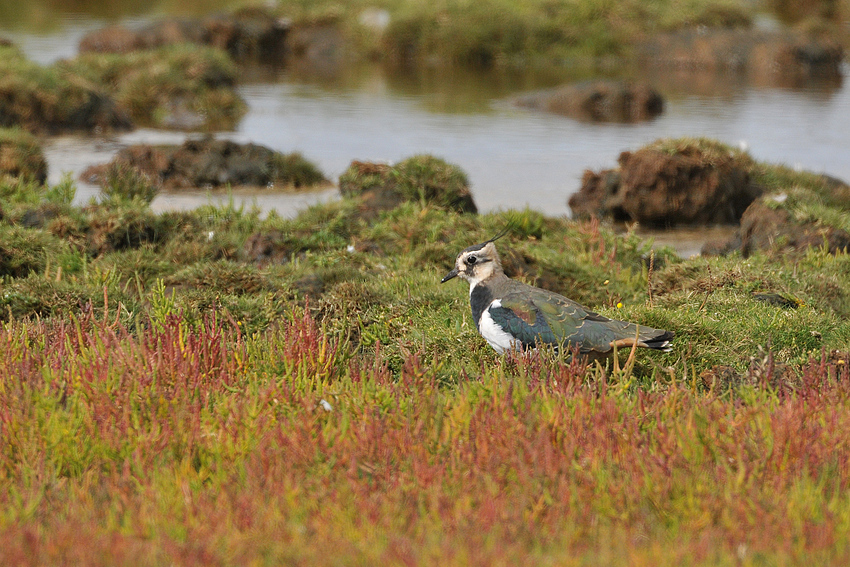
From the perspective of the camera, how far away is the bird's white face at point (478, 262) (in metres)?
6.93

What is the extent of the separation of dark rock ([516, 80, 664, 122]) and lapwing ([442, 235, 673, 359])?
15222 mm

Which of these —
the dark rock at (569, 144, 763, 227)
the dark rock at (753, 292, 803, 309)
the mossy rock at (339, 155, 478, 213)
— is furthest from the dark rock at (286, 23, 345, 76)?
the dark rock at (753, 292, 803, 309)

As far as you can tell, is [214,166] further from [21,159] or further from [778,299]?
[778,299]

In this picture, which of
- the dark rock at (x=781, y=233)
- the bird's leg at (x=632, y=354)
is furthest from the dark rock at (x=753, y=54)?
the bird's leg at (x=632, y=354)

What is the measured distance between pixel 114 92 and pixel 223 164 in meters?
9.69

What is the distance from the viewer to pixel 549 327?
6.45 metres

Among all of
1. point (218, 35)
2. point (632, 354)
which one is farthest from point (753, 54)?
point (632, 354)

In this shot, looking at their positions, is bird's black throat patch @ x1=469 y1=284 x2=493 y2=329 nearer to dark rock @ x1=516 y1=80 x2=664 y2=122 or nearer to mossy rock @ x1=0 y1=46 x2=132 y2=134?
mossy rock @ x1=0 y1=46 x2=132 y2=134

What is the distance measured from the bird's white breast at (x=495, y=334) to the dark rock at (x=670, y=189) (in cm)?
659

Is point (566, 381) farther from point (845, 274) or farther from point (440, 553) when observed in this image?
point (845, 274)

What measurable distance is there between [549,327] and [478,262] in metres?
0.80

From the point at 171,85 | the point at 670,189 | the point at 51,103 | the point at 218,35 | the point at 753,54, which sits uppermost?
the point at 218,35

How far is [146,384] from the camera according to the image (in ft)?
17.7

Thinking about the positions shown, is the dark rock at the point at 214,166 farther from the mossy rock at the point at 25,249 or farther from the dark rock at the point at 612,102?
the dark rock at the point at 612,102
